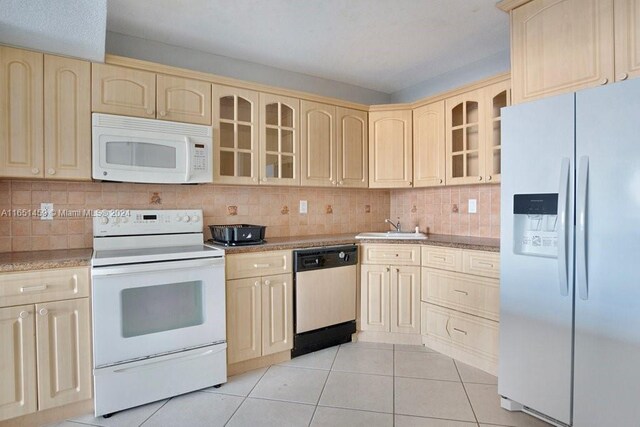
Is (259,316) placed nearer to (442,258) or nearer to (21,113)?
(442,258)

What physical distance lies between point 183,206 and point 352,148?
155 cm

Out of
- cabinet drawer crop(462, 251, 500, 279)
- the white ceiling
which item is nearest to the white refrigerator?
cabinet drawer crop(462, 251, 500, 279)

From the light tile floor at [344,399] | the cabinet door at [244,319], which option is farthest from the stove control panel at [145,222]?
the light tile floor at [344,399]

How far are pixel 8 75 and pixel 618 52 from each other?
3139 mm

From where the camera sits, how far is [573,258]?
1.61 m

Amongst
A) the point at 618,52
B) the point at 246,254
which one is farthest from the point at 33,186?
the point at 618,52

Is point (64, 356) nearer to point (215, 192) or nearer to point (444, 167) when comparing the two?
point (215, 192)

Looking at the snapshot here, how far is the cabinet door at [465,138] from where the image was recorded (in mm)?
2664

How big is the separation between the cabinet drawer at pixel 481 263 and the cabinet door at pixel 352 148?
3.91 feet

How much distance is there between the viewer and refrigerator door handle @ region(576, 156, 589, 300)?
1562 millimetres

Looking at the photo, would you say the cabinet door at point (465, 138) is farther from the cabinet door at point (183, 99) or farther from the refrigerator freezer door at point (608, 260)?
the cabinet door at point (183, 99)

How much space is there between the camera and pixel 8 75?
6.40ft

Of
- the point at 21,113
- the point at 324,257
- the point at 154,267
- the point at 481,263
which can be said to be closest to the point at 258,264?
the point at 324,257

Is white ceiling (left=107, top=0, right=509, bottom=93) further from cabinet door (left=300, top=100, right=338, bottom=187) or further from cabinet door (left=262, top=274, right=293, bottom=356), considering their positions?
cabinet door (left=262, top=274, right=293, bottom=356)
